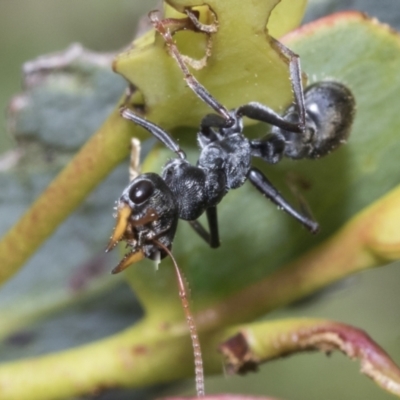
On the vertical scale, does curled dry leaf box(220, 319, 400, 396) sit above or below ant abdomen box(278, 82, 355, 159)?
below

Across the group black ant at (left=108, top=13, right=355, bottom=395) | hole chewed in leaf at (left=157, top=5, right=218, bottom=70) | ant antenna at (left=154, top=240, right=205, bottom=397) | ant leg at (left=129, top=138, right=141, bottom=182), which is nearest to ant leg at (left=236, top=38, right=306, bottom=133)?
black ant at (left=108, top=13, right=355, bottom=395)

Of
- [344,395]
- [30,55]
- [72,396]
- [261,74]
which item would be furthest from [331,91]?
[30,55]

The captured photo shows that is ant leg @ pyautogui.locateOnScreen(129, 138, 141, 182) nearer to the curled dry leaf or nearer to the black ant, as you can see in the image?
the black ant

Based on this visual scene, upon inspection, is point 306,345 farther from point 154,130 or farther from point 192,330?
point 154,130

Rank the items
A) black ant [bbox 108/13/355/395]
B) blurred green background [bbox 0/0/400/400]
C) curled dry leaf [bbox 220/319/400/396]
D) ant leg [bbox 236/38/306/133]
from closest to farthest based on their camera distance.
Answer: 1. curled dry leaf [bbox 220/319/400/396]
2. ant leg [bbox 236/38/306/133]
3. black ant [bbox 108/13/355/395]
4. blurred green background [bbox 0/0/400/400]

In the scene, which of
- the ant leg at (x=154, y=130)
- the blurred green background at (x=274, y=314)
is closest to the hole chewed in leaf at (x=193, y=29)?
the ant leg at (x=154, y=130)

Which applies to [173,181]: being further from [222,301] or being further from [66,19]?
[66,19]

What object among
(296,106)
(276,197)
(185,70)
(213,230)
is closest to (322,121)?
(296,106)
